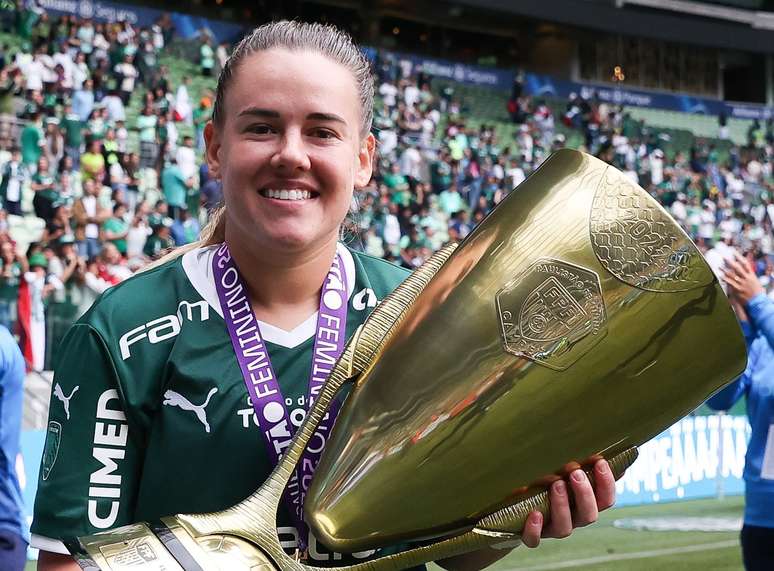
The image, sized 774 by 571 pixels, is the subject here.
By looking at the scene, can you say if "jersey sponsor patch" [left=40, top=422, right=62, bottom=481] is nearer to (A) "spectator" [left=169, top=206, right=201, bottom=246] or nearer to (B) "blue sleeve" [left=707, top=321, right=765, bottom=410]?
(B) "blue sleeve" [left=707, top=321, right=765, bottom=410]

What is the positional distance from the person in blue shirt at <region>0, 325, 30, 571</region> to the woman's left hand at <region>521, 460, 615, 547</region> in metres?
1.91

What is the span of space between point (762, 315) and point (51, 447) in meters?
2.96

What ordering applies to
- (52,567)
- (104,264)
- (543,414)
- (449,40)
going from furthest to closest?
1. (449,40)
2. (104,264)
3. (52,567)
4. (543,414)

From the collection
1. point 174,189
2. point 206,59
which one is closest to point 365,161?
point 174,189

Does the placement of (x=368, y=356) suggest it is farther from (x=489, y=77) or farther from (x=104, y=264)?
(x=489, y=77)

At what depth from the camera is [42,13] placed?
13234 millimetres

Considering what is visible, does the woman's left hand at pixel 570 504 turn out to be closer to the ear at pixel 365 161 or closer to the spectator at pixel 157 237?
the ear at pixel 365 161

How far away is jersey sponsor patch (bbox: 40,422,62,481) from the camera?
1.23 meters

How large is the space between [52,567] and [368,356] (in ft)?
1.47

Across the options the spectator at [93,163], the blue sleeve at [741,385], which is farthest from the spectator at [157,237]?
the blue sleeve at [741,385]

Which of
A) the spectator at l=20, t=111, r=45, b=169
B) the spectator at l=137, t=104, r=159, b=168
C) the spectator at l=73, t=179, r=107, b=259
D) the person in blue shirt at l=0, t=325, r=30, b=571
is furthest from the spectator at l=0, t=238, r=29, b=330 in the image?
the person in blue shirt at l=0, t=325, r=30, b=571

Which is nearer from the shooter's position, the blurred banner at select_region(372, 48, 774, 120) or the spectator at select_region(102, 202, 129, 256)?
the spectator at select_region(102, 202, 129, 256)

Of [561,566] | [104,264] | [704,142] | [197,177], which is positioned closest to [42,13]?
[197,177]

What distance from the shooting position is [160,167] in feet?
39.1
